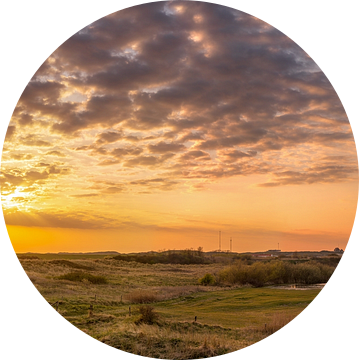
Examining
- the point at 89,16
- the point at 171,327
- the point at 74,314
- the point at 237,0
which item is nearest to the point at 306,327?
the point at 237,0

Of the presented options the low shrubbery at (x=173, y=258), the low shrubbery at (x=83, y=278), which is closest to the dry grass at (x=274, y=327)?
the low shrubbery at (x=83, y=278)

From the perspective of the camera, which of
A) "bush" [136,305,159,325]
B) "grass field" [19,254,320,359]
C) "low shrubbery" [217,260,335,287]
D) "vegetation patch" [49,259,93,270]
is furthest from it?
"vegetation patch" [49,259,93,270]

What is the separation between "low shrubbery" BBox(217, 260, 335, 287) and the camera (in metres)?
52.9

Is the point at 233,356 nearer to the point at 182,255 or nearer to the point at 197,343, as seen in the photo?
the point at 197,343

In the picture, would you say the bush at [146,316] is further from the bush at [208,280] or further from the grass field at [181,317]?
the bush at [208,280]

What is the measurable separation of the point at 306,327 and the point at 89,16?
310 inches

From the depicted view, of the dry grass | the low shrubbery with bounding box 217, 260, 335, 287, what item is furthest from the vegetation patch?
the dry grass

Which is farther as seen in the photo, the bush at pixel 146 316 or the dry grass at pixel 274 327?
the bush at pixel 146 316

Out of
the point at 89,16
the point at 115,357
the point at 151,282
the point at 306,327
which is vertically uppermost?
the point at 89,16

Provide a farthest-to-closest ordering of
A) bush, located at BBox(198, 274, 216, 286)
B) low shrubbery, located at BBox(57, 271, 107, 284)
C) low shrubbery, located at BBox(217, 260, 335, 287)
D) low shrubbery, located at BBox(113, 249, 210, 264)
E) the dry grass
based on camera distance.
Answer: low shrubbery, located at BBox(113, 249, 210, 264) < low shrubbery, located at BBox(217, 260, 335, 287) < bush, located at BBox(198, 274, 216, 286) < low shrubbery, located at BBox(57, 271, 107, 284) < the dry grass

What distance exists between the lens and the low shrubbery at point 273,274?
5294 centimetres

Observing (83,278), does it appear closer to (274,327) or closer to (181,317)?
(181,317)

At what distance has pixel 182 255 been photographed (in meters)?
114

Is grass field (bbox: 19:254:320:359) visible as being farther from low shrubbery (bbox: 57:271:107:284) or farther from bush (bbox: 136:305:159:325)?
bush (bbox: 136:305:159:325)
